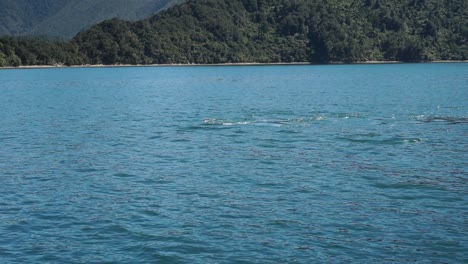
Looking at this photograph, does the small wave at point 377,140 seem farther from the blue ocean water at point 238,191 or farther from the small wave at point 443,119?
the small wave at point 443,119

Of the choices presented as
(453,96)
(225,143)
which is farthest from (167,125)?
(453,96)

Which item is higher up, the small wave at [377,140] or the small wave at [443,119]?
the small wave at [377,140]

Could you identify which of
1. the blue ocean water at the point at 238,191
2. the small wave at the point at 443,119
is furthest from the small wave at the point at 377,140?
the small wave at the point at 443,119

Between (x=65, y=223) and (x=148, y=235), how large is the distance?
152 inches

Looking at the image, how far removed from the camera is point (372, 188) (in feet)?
102

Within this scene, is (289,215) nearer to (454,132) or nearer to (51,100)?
(454,132)

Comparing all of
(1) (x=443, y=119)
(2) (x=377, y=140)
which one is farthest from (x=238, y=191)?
(1) (x=443, y=119)

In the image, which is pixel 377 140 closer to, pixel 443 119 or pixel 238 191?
pixel 443 119

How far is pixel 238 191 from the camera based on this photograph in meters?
30.6

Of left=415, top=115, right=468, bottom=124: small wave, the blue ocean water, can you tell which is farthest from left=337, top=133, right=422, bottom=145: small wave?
left=415, top=115, right=468, bottom=124: small wave

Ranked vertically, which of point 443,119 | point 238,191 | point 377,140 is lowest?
point 443,119

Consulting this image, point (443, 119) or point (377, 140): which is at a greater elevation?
point (377, 140)

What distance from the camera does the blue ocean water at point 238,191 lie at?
73.4 ft

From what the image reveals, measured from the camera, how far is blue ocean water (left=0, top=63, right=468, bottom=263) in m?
22.4
